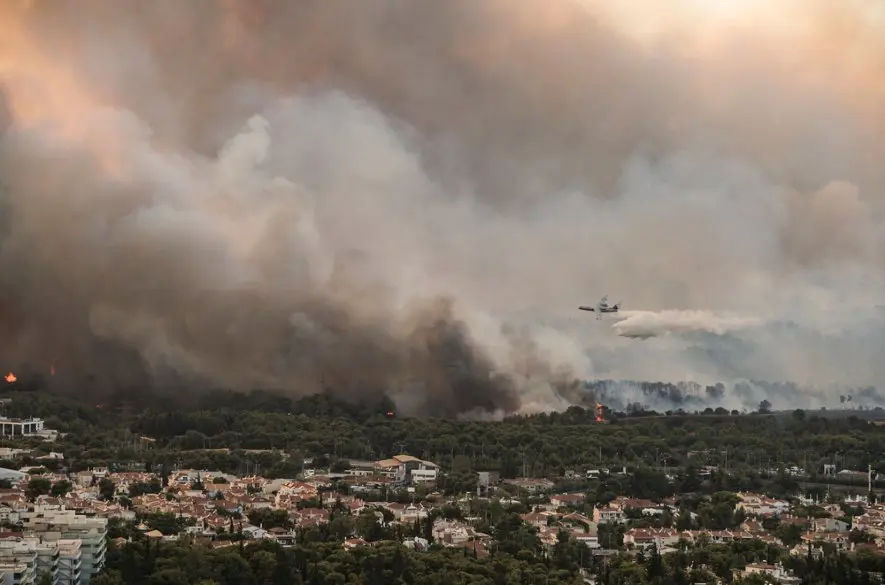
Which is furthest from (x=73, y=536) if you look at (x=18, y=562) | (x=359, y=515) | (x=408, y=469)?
(x=408, y=469)

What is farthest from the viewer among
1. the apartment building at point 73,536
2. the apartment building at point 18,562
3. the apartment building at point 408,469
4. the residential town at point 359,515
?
the apartment building at point 408,469

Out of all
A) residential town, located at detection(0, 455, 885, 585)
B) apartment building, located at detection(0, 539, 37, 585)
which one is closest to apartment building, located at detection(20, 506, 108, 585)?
residential town, located at detection(0, 455, 885, 585)

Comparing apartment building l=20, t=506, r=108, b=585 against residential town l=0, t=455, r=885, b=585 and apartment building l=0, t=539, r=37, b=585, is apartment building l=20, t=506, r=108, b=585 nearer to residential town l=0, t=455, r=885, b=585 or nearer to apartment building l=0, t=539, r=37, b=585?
residential town l=0, t=455, r=885, b=585

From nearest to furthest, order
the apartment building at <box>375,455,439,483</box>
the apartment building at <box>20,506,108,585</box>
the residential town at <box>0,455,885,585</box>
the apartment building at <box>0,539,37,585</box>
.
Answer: the apartment building at <box>0,539,37,585</box>, the apartment building at <box>20,506,108,585</box>, the residential town at <box>0,455,885,585</box>, the apartment building at <box>375,455,439,483</box>

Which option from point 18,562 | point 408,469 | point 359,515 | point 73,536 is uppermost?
point 408,469

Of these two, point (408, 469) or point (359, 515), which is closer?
point (359, 515)

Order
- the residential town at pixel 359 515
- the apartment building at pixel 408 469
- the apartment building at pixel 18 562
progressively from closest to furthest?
the apartment building at pixel 18 562 < the residential town at pixel 359 515 < the apartment building at pixel 408 469

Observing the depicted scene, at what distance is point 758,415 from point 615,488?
509 inches

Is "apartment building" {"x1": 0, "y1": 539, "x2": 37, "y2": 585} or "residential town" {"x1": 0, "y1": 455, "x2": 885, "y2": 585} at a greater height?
"residential town" {"x1": 0, "y1": 455, "x2": 885, "y2": 585}

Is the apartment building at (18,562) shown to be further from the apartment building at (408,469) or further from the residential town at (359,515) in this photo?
the apartment building at (408,469)

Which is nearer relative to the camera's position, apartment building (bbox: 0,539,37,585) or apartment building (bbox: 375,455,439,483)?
apartment building (bbox: 0,539,37,585)

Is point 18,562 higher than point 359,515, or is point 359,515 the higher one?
point 359,515

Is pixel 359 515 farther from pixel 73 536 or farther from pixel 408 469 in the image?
pixel 408 469

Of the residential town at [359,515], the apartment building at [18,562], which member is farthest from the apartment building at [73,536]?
the apartment building at [18,562]
